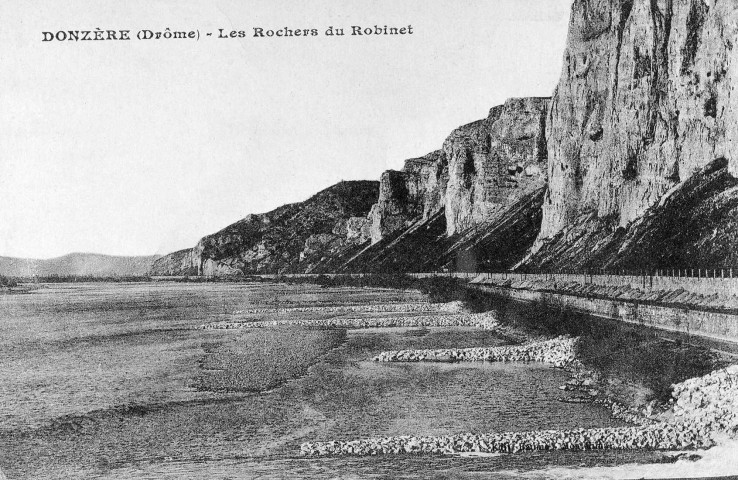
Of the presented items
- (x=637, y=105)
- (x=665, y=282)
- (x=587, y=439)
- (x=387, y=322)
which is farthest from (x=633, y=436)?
(x=637, y=105)

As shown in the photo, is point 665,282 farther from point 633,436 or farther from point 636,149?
point 636,149

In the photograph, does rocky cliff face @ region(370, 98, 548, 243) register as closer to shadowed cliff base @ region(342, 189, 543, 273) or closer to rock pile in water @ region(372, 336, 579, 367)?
shadowed cliff base @ region(342, 189, 543, 273)

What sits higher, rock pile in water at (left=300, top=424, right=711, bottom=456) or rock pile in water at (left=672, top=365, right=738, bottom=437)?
rock pile in water at (left=672, top=365, right=738, bottom=437)

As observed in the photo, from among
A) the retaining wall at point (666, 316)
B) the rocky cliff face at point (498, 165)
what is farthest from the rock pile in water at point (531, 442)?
the rocky cliff face at point (498, 165)

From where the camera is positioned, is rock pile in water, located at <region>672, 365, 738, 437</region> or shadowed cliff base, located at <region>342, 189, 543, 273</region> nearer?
rock pile in water, located at <region>672, 365, 738, 437</region>

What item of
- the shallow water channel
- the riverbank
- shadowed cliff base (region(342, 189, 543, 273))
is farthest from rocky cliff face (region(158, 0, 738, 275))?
the riverbank

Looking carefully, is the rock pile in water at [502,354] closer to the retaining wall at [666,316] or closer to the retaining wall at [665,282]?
the retaining wall at [666,316]
